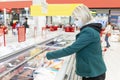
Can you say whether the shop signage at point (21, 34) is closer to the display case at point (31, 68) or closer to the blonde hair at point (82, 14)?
the display case at point (31, 68)

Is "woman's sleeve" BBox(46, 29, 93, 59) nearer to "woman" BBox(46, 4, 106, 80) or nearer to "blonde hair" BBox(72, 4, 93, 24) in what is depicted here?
"woman" BBox(46, 4, 106, 80)

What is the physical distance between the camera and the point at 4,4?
7.65 metres

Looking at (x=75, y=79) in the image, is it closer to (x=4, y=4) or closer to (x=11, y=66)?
(x=11, y=66)

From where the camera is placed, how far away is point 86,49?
2316 millimetres

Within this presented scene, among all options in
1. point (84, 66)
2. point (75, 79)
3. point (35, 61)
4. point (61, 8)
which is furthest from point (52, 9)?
point (84, 66)

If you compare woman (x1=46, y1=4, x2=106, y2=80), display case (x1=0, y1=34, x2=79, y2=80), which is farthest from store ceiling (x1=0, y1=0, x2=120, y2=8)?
woman (x1=46, y1=4, x2=106, y2=80)

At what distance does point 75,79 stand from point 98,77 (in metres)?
1.27

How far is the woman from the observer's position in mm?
2199

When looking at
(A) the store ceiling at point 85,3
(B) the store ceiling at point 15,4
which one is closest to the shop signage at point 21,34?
(A) the store ceiling at point 85,3

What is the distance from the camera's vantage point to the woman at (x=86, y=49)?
2199 millimetres

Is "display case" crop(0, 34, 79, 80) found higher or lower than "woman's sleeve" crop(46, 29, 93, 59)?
lower

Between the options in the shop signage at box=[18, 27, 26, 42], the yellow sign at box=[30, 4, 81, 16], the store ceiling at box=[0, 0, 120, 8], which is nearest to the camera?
the shop signage at box=[18, 27, 26, 42]

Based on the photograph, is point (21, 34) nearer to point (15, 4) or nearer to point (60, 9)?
point (60, 9)

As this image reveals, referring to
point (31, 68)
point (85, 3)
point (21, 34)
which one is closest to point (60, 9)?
point (85, 3)
